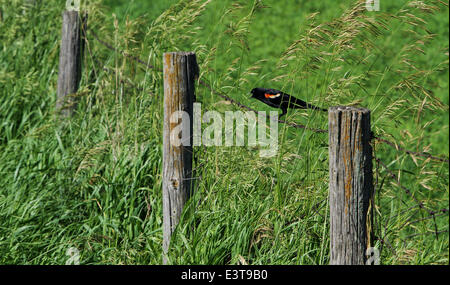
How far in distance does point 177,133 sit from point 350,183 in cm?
113

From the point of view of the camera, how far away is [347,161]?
2557mm

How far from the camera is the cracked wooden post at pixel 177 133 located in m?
3.28

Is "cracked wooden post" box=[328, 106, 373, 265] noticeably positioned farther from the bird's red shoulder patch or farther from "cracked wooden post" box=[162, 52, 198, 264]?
the bird's red shoulder patch

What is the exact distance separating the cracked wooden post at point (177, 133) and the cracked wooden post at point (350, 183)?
988mm

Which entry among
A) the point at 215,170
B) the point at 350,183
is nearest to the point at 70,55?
the point at 215,170

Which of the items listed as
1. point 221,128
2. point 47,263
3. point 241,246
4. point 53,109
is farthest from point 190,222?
point 53,109

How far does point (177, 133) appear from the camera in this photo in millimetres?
3299

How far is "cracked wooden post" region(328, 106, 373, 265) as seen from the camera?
8.34ft

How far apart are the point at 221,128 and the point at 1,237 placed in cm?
152

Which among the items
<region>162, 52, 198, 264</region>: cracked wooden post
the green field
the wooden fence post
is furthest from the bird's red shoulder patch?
the wooden fence post

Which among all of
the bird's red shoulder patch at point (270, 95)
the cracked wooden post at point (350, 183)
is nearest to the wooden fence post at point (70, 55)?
the bird's red shoulder patch at point (270, 95)

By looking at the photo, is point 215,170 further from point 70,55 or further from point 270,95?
point 70,55

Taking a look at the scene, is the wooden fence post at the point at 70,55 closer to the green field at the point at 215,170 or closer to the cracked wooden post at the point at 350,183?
the green field at the point at 215,170

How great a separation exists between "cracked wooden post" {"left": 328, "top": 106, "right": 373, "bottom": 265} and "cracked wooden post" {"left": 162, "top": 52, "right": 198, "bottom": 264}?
3.24 ft
